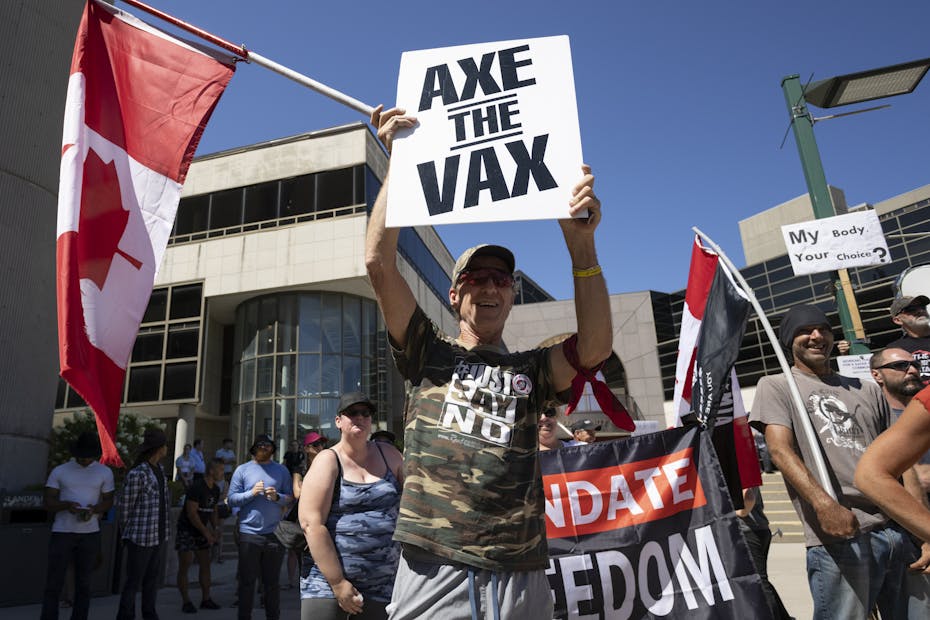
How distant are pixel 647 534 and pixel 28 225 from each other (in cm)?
1207

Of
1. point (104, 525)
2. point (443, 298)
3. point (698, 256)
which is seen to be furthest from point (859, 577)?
point (443, 298)

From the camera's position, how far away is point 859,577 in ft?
9.70

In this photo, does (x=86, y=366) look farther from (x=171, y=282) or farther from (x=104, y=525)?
(x=171, y=282)

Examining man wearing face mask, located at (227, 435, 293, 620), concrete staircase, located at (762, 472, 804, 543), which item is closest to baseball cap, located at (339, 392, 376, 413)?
man wearing face mask, located at (227, 435, 293, 620)

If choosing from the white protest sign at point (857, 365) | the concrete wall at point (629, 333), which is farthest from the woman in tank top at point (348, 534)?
the concrete wall at point (629, 333)

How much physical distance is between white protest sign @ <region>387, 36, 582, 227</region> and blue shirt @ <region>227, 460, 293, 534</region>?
16.7 feet

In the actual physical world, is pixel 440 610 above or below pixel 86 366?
below

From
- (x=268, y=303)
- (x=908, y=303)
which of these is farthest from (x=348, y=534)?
(x=268, y=303)

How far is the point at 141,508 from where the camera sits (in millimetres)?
6469

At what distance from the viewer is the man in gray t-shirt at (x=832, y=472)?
2963 millimetres

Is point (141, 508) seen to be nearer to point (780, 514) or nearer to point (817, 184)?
point (817, 184)

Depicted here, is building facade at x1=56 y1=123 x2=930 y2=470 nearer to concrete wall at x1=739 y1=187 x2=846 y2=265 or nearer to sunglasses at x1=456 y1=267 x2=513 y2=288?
concrete wall at x1=739 y1=187 x2=846 y2=265

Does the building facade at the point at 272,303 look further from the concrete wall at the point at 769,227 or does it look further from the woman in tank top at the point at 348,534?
the woman in tank top at the point at 348,534

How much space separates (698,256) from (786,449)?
265cm
